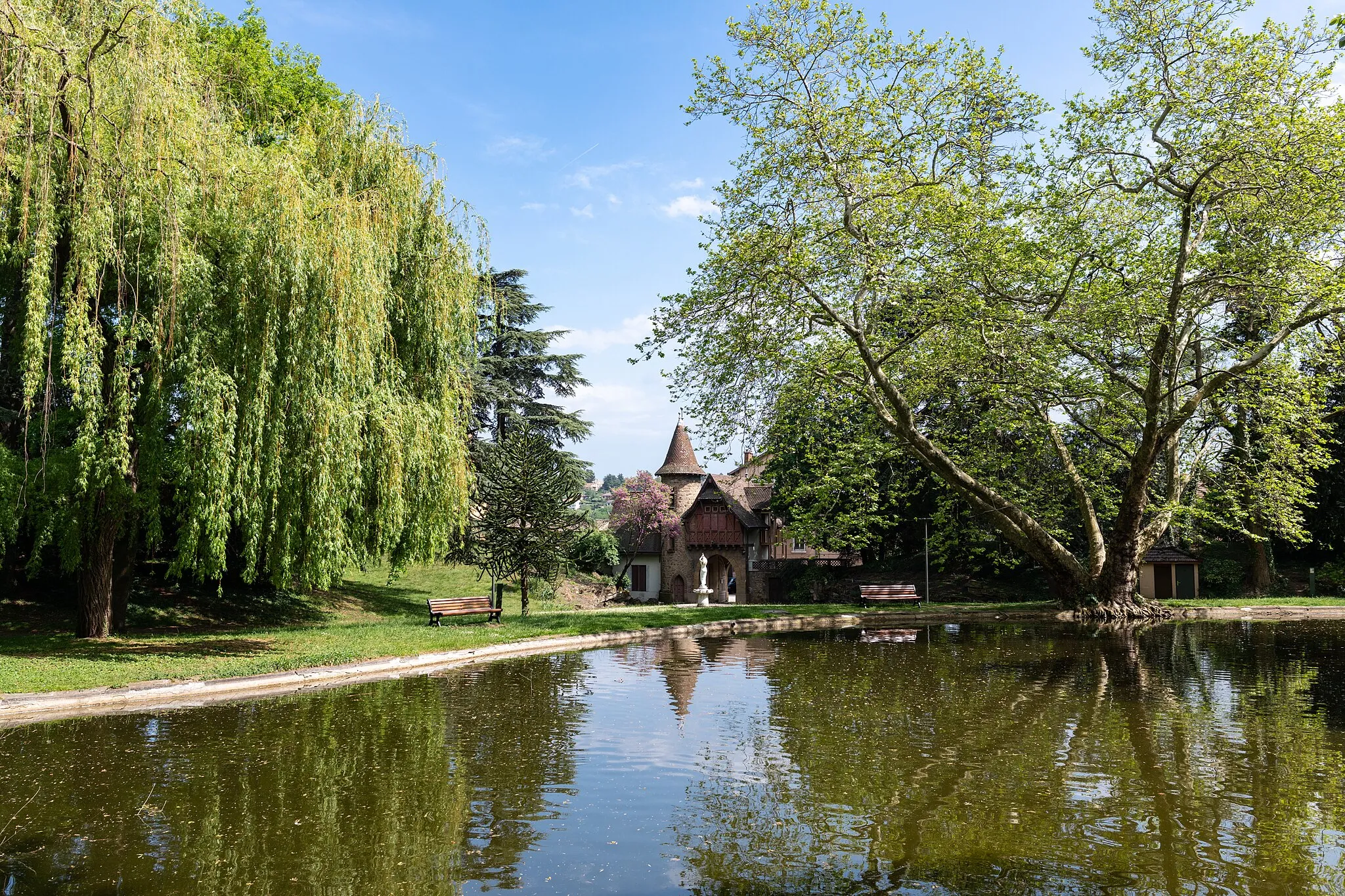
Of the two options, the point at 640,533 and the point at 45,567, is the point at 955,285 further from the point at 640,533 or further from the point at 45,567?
the point at 640,533

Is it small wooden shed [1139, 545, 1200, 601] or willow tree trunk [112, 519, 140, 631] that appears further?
small wooden shed [1139, 545, 1200, 601]

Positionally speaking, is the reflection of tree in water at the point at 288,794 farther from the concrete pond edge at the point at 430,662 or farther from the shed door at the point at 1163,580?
the shed door at the point at 1163,580

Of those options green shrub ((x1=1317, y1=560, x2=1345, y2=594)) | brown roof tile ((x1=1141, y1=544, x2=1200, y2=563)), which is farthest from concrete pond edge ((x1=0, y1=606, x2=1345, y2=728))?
brown roof tile ((x1=1141, y1=544, x2=1200, y2=563))

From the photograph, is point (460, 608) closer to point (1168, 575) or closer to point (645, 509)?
point (645, 509)

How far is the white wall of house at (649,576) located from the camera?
169 feet

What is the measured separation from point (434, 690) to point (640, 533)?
37.8 m

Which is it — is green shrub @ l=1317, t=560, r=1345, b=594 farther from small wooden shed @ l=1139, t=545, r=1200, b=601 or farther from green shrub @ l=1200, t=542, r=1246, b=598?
small wooden shed @ l=1139, t=545, r=1200, b=601

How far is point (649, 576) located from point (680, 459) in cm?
727

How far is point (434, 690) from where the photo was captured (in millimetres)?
13039

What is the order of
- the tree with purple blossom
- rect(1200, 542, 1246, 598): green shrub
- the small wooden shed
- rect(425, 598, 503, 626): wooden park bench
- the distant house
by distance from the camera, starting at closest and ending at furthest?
rect(425, 598, 503, 626): wooden park bench → the small wooden shed → rect(1200, 542, 1246, 598): green shrub → the distant house → the tree with purple blossom

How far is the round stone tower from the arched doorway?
3.62 metres

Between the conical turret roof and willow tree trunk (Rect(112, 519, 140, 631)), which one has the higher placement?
the conical turret roof

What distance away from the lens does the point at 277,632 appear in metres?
19.5

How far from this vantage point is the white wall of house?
5156 cm
